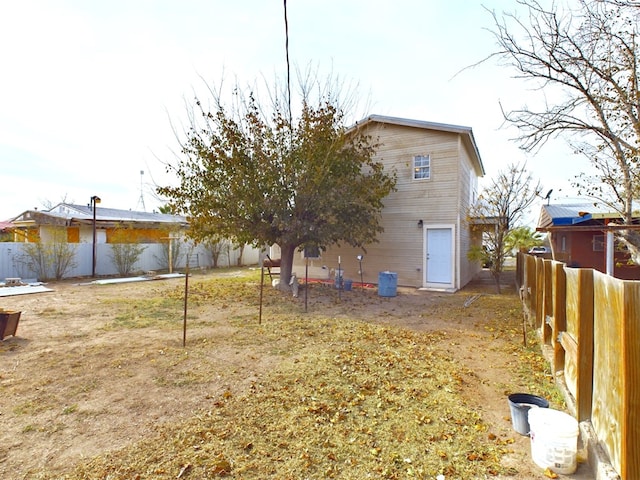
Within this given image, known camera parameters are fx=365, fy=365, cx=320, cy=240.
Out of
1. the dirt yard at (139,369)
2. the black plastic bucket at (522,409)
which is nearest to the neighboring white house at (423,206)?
the dirt yard at (139,369)

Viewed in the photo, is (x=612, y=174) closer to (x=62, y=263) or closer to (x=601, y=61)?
(x=601, y=61)

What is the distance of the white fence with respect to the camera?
13.5 metres

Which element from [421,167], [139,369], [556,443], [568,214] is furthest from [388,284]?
[568,214]

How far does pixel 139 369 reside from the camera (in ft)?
15.3

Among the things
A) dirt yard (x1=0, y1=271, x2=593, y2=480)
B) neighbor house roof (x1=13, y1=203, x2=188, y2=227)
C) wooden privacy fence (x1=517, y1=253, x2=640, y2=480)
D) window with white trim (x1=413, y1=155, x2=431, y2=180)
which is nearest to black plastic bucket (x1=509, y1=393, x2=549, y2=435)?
dirt yard (x1=0, y1=271, x2=593, y2=480)

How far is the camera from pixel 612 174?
311 inches

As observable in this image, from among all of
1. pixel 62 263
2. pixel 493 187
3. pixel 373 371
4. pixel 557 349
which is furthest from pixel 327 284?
pixel 62 263

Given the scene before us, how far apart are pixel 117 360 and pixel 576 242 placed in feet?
56.9

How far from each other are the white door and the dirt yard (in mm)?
Result: 2828

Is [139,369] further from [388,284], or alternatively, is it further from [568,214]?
[568,214]

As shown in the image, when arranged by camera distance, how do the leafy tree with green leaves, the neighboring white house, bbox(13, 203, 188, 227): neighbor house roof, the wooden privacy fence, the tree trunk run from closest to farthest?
the wooden privacy fence < the leafy tree with green leaves < the tree trunk < the neighboring white house < bbox(13, 203, 188, 227): neighbor house roof

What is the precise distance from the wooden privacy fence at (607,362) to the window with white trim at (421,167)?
363 inches

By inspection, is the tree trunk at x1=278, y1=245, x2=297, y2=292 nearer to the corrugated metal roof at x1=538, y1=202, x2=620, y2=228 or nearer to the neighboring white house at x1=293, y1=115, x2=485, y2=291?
the neighboring white house at x1=293, y1=115, x2=485, y2=291

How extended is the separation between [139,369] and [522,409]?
14.2 feet
